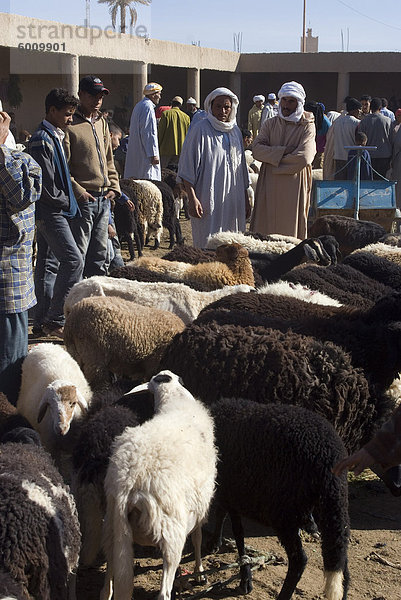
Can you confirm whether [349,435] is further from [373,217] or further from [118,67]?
[118,67]

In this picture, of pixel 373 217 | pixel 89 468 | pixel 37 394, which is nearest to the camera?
pixel 89 468

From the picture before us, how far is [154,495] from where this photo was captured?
9.05ft

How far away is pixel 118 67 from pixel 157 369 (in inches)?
783

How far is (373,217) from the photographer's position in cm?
1070

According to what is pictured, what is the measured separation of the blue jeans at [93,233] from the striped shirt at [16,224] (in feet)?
7.34

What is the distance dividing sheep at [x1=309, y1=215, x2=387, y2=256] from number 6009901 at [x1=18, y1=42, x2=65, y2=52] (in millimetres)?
10379

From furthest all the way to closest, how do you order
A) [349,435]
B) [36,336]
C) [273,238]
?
[273,238] < [36,336] < [349,435]

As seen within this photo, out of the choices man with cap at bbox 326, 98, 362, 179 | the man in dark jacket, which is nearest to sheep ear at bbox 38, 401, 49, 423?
the man in dark jacket

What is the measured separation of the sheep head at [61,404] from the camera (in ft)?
12.4

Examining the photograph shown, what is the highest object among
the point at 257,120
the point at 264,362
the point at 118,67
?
the point at 118,67

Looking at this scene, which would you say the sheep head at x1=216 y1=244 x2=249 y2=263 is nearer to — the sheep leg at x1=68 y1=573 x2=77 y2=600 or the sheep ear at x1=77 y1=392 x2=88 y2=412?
the sheep ear at x1=77 y1=392 x2=88 y2=412

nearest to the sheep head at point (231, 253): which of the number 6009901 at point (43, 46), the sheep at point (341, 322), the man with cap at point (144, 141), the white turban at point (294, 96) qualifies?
the sheep at point (341, 322)

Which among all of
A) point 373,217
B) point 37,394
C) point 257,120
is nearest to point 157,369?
point 37,394

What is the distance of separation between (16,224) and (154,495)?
6.89ft
